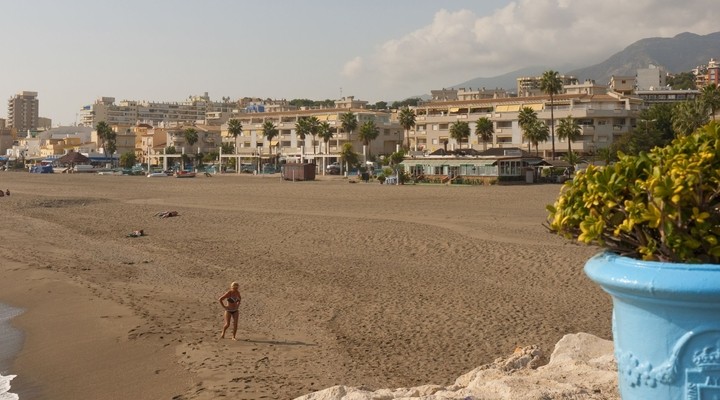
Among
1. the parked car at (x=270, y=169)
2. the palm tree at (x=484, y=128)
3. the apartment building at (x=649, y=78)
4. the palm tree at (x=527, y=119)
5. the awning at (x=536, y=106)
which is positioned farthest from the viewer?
the apartment building at (x=649, y=78)

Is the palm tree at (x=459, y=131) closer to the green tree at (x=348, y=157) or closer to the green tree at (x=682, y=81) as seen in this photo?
the green tree at (x=348, y=157)

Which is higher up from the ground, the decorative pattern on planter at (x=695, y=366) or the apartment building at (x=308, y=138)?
the apartment building at (x=308, y=138)

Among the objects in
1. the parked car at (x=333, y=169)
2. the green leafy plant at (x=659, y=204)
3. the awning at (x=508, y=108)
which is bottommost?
the green leafy plant at (x=659, y=204)

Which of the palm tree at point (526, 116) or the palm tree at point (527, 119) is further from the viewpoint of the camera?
the palm tree at point (526, 116)

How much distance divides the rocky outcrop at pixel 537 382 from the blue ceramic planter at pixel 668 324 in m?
0.97

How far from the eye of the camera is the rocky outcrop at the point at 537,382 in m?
4.23

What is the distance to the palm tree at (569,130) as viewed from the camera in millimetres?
67125

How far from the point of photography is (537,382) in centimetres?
455

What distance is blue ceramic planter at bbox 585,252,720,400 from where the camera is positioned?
2.92 meters

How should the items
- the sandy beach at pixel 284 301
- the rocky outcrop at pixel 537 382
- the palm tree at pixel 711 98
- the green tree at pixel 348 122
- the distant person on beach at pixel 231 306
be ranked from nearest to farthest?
the rocky outcrop at pixel 537 382, the sandy beach at pixel 284 301, the distant person on beach at pixel 231 306, the palm tree at pixel 711 98, the green tree at pixel 348 122

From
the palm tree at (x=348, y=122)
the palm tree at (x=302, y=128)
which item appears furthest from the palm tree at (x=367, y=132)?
the palm tree at (x=302, y=128)

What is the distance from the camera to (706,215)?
304 centimetres

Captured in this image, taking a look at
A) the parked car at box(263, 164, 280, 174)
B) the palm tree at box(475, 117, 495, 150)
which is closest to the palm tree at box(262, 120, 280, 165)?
the parked car at box(263, 164, 280, 174)

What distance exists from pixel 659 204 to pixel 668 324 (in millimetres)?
498
